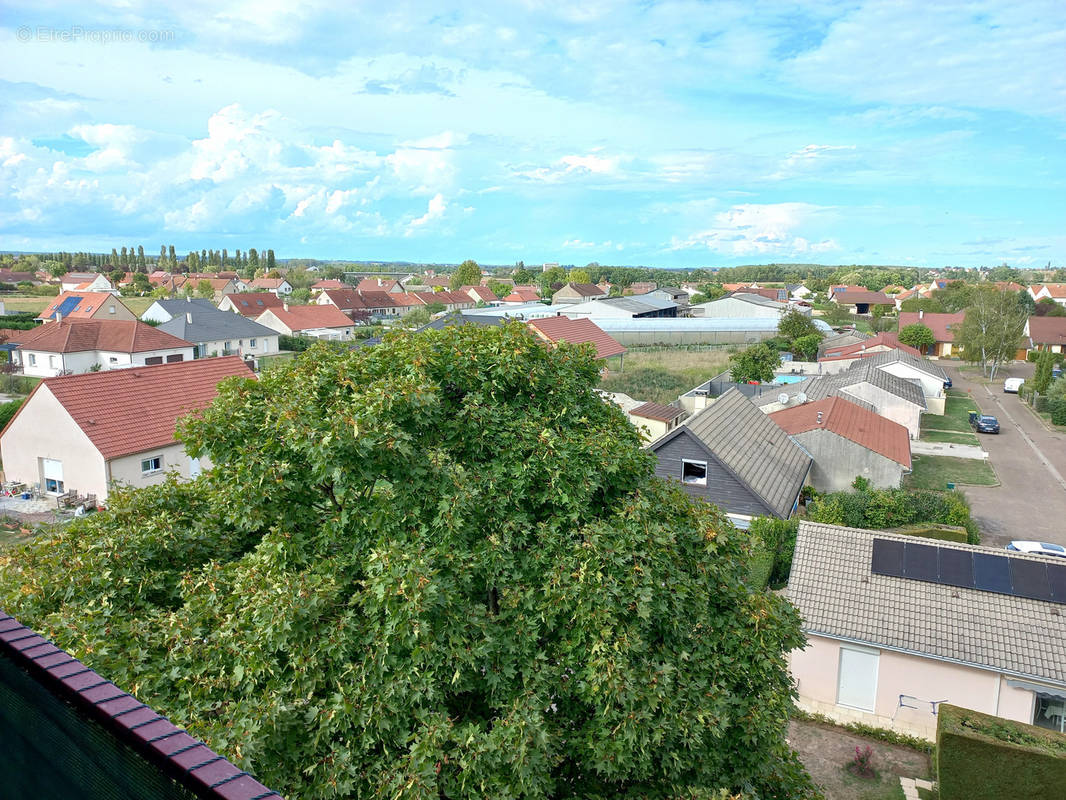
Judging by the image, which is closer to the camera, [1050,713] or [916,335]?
[1050,713]

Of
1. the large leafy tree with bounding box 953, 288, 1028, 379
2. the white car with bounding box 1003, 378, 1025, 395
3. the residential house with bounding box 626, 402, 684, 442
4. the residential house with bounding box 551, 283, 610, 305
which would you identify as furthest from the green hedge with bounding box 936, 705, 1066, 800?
the residential house with bounding box 551, 283, 610, 305

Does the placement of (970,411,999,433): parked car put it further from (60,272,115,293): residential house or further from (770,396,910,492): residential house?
(60,272,115,293): residential house

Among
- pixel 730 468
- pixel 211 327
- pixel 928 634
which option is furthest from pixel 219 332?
pixel 928 634

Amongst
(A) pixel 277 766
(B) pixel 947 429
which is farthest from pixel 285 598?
(B) pixel 947 429

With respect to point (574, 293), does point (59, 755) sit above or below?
below

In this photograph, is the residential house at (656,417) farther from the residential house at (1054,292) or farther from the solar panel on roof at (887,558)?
the residential house at (1054,292)

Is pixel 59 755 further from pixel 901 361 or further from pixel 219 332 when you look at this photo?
pixel 219 332

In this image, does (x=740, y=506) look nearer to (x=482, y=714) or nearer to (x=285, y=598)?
(x=482, y=714)
